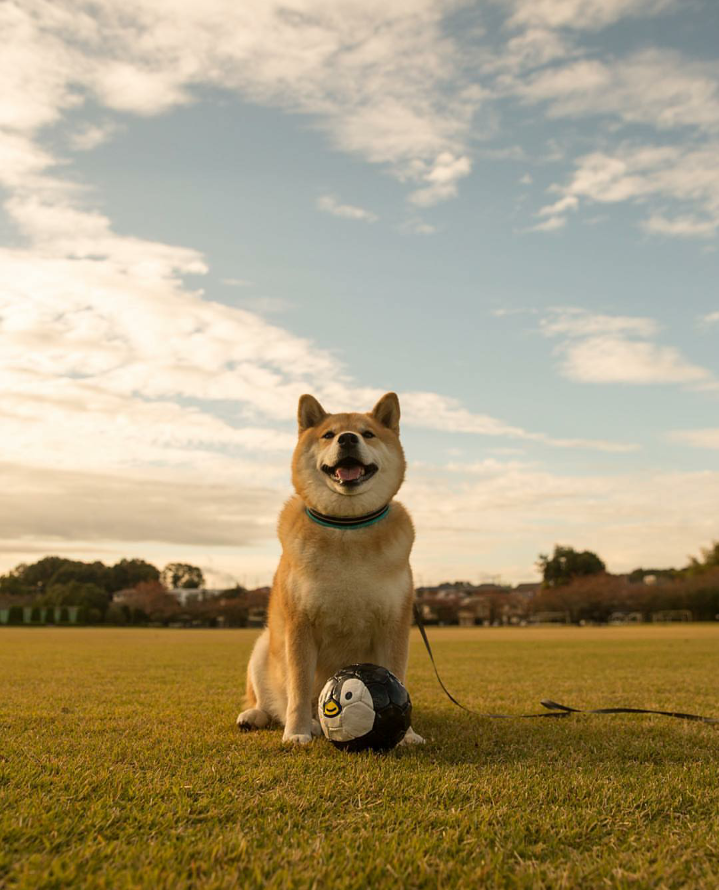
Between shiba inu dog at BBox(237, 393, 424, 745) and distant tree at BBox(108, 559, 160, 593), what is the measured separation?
125m

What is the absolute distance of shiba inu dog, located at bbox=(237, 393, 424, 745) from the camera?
186 inches

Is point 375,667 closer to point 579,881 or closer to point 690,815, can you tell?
point 690,815

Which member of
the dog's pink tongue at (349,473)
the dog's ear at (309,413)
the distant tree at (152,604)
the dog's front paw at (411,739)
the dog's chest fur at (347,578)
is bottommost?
the distant tree at (152,604)

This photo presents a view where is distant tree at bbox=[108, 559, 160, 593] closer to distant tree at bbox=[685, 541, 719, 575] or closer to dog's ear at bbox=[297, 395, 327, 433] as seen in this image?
distant tree at bbox=[685, 541, 719, 575]

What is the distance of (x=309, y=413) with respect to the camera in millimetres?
5367

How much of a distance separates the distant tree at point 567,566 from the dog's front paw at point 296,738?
109637mm

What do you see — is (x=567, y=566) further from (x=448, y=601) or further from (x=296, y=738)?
(x=296, y=738)

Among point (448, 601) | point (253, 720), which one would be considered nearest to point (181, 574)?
point (448, 601)

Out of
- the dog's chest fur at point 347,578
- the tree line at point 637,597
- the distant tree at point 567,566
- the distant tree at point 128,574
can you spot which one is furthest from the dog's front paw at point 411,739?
the distant tree at point 128,574

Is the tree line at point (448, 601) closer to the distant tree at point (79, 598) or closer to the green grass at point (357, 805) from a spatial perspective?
the distant tree at point (79, 598)

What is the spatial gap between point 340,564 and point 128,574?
128 metres

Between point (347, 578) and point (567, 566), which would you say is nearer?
point (347, 578)

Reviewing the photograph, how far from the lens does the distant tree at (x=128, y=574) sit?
123062mm

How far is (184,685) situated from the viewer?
941cm
